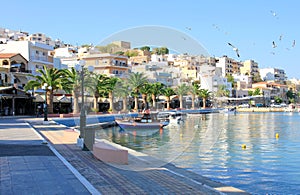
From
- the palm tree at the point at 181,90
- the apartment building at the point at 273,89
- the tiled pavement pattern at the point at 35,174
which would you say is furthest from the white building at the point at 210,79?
the tiled pavement pattern at the point at 35,174

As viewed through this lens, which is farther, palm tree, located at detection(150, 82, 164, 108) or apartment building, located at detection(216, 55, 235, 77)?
apartment building, located at detection(216, 55, 235, 77)

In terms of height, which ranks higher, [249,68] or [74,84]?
[249,68]

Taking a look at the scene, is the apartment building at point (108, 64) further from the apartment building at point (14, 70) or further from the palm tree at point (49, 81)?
the palm tree at point (49, 81)

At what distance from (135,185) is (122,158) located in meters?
3.23

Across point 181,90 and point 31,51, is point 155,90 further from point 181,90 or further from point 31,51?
point 31,51

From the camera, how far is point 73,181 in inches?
345

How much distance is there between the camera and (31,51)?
55188 millimetres

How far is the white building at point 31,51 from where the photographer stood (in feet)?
178

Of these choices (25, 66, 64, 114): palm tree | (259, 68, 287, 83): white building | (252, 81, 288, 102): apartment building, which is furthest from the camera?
(259, 68, 287, 83): white building

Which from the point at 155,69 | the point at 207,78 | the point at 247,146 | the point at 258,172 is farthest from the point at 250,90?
the point at 258,172

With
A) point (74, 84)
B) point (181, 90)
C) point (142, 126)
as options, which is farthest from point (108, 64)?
point (142, 126)

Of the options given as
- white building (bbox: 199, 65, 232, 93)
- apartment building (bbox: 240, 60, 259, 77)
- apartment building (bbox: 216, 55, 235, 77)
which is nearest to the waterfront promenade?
white building (bbox: 199, 65, 232, 93)

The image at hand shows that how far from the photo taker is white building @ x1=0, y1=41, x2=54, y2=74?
54312 millimetres

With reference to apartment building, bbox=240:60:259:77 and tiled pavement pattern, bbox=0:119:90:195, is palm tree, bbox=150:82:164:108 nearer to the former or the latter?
tiled pavement pattern, bbox=0:119:90:195
